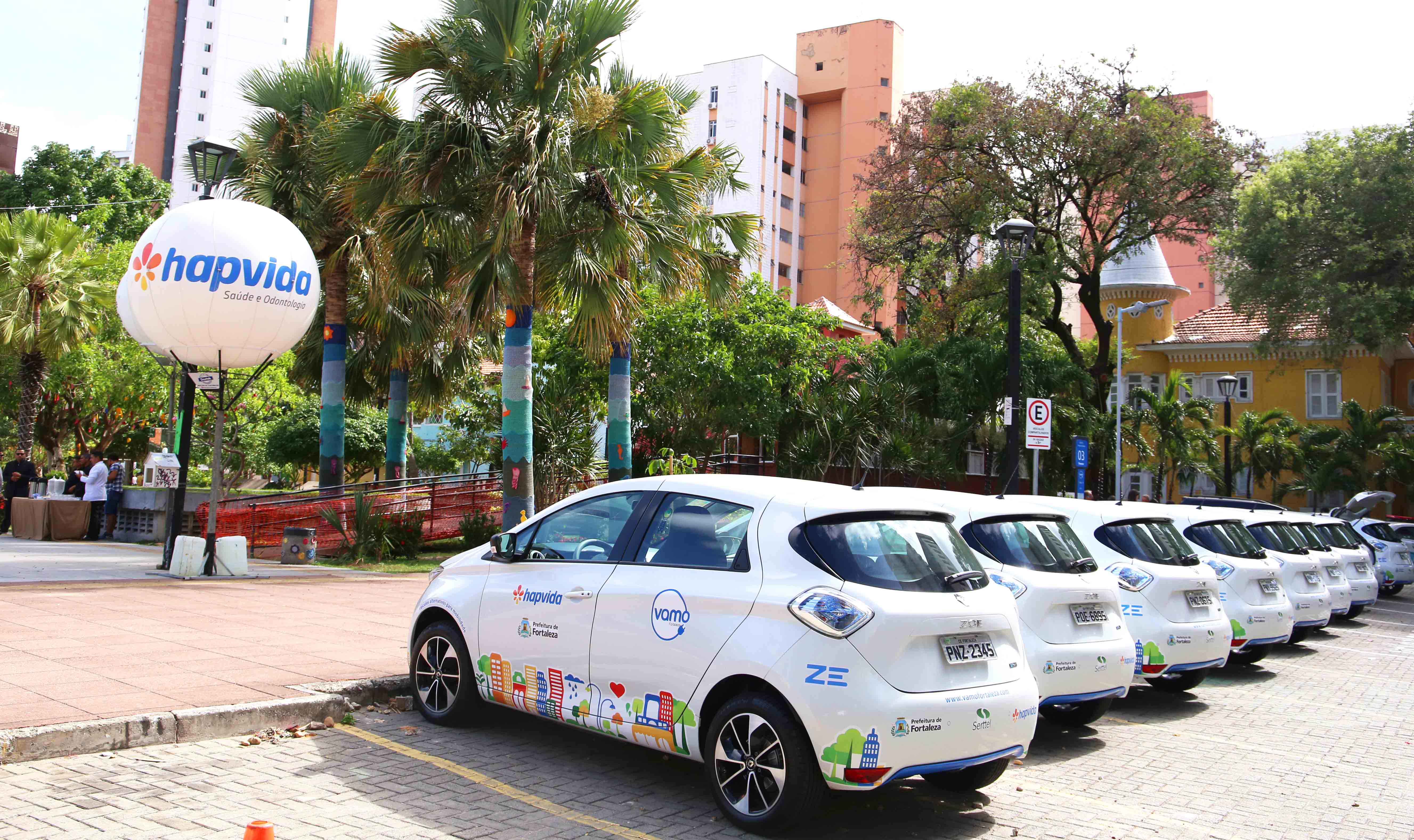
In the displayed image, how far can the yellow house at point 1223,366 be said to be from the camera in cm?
3950

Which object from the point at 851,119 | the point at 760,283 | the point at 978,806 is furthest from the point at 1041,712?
the point at 851,119

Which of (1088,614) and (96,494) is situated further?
(96,494)

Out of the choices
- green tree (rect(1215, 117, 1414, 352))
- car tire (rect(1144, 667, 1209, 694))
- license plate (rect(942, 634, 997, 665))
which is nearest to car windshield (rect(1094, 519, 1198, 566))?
car tire (rect(1144, 667, 1209, 694))

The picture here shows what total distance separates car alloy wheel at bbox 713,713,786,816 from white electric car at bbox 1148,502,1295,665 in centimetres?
633

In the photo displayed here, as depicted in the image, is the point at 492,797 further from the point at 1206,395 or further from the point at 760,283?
the point at 1206,395

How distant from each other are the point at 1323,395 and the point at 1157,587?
1532 inches

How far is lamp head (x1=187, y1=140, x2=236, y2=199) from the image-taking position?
14.7m

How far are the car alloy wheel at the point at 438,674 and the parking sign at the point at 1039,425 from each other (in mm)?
10126

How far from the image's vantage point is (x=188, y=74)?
81.8 m

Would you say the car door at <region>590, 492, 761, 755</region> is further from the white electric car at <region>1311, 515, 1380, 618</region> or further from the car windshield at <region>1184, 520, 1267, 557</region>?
the white electric car at <region>1311, 515, 1380, 618</region>

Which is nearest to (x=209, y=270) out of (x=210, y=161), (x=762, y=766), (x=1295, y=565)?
(x=210, y=161)

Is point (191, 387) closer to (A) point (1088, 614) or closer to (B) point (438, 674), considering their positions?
(B) point (438, 674)

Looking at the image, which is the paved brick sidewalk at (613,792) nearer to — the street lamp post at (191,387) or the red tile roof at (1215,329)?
the street lamp post at (191,387)

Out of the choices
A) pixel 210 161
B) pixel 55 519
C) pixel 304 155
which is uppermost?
pixel 304 155
